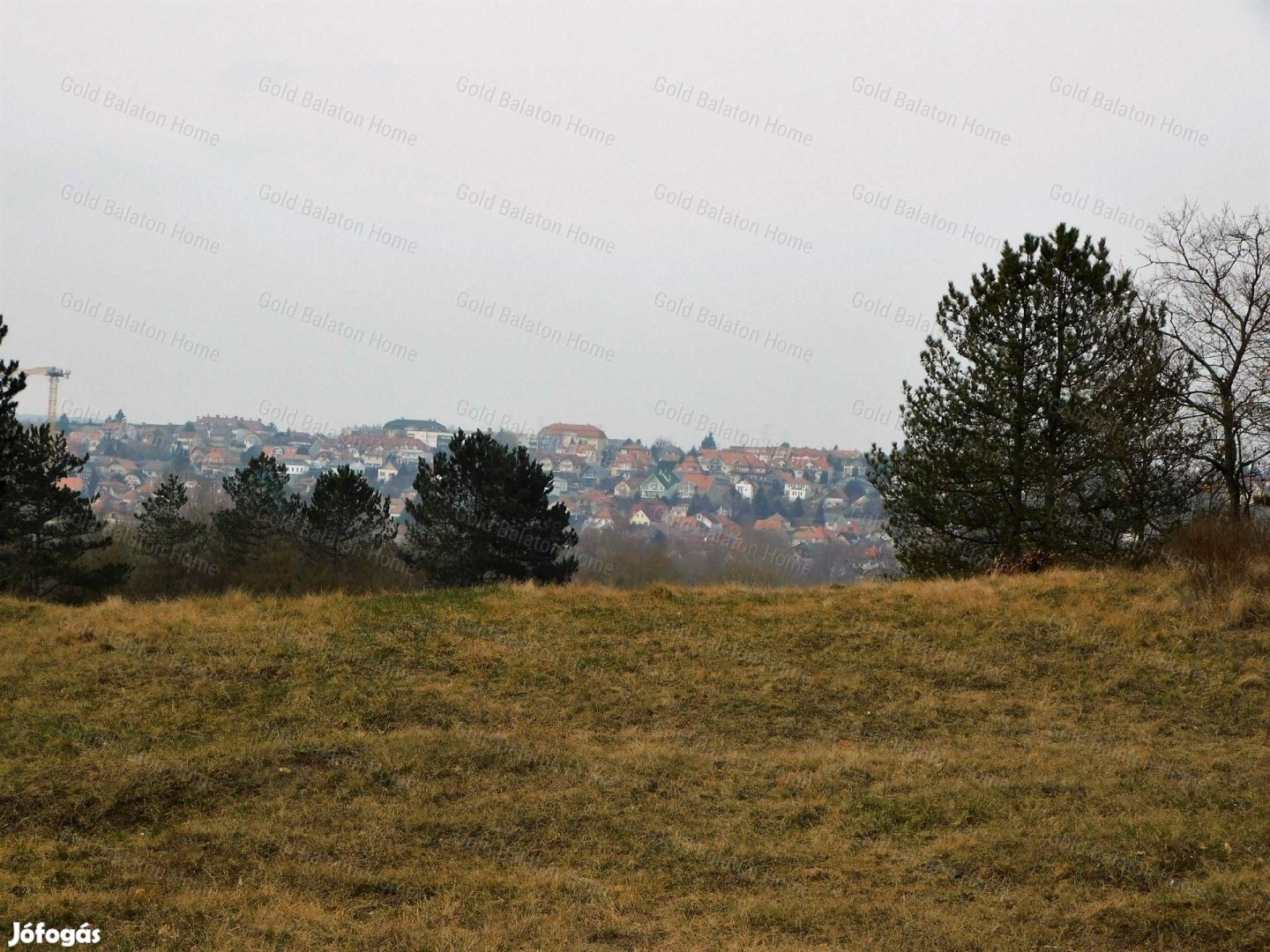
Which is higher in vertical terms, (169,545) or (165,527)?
(165,527)

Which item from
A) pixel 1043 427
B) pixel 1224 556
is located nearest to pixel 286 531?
pixel 1043 427

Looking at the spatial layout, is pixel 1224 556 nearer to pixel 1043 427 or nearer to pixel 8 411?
pixel 1043 427

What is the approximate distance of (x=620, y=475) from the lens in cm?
9312

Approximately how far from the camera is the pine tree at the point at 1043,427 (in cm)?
1775

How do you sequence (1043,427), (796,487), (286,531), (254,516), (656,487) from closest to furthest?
1. (1043,427)
2. (254,516)
3. (286,531)
4. (796,487)
5. (656,487)

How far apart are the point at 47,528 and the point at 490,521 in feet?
42.2

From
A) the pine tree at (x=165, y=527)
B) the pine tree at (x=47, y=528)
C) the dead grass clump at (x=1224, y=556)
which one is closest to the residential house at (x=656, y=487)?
the pine tree at (x=165, y=527)

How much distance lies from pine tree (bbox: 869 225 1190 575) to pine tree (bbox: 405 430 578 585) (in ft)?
43.3

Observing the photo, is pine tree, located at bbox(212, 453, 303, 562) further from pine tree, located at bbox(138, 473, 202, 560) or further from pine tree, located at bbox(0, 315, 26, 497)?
pine tree, located at bbox(0, 315, 26, 497)

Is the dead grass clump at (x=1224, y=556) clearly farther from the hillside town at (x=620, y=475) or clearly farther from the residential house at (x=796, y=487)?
the residential house at (x=796, y=487)

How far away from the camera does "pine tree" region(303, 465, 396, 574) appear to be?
113ft

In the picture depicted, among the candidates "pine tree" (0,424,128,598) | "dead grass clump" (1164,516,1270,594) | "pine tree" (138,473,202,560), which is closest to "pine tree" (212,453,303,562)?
"pine tree" (138,473,202,560)

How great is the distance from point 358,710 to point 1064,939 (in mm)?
5956

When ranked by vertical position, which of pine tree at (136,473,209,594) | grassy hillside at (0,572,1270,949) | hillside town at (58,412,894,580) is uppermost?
hillside town at (58,412,894,580)
